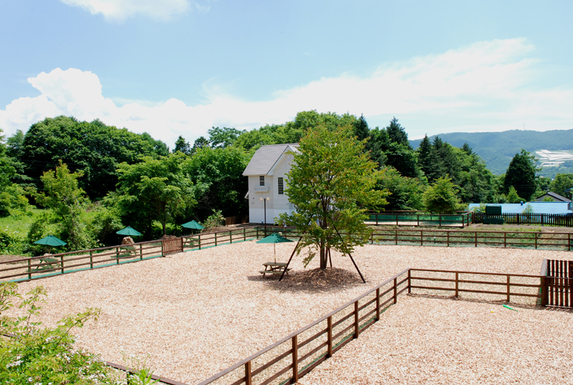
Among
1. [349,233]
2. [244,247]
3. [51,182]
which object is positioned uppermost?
A: [51,182]

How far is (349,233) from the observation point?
15711 millimetres

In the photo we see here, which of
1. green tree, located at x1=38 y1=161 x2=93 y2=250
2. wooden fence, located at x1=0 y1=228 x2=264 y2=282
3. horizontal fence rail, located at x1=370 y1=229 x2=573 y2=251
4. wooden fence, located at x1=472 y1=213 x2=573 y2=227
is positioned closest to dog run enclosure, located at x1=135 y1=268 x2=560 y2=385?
horizontal fence rail, located at x1=370 y1=229 x2=573 y2=251

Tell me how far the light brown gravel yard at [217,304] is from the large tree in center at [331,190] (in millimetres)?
2223

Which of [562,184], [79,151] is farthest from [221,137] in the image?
[562,184]

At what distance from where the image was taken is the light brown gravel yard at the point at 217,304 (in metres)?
8.49

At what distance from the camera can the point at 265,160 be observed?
133 ft

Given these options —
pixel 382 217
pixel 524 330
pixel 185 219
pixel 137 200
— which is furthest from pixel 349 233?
pixel 185 219

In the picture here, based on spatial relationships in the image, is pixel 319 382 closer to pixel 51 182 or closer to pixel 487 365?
pixel 487 365

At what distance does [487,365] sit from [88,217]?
1275 inches

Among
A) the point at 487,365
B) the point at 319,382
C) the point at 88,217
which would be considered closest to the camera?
the point at 319,382

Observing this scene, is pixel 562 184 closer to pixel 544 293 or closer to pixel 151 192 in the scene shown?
pixel 151 192

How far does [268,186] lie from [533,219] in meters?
25.2

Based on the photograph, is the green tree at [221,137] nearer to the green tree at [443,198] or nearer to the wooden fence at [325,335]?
the green tree at [443,198]

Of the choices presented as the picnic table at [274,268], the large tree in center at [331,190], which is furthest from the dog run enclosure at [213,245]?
the picnic table at [274,268]
